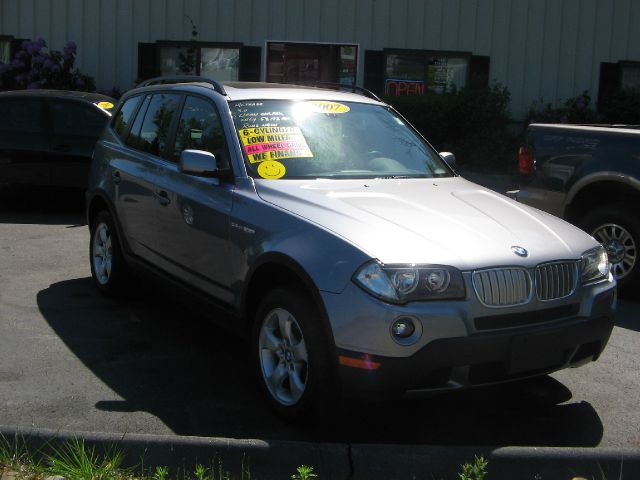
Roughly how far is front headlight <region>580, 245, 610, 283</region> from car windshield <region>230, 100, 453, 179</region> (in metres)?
1.28

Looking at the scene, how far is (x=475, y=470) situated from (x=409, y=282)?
834 millimetres

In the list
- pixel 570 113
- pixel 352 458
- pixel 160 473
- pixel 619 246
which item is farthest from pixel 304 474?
pixel 570 113

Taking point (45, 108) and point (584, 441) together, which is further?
point (45, 108)

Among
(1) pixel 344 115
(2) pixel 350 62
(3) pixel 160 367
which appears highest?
(2) pixel 350 62

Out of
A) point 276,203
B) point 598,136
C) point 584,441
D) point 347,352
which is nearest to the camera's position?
point 347,352

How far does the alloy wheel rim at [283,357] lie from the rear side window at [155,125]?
194 centimetres

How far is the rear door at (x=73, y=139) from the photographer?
33.5 ft

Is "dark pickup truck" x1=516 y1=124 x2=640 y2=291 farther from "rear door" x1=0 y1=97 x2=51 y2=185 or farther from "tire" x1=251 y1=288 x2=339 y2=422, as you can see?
"rear door" x1=0 y1=97 x2=51 y2=185

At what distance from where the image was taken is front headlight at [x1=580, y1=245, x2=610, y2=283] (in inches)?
165

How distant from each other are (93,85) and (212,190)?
39.0ft

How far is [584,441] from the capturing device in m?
4.10

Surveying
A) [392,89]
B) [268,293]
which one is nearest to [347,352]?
[268,293]

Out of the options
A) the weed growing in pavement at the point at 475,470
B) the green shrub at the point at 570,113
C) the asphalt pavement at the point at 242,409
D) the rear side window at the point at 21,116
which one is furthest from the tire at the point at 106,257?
the green shrub at the point at 570,113

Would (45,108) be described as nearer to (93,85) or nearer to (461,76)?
(93,85)
